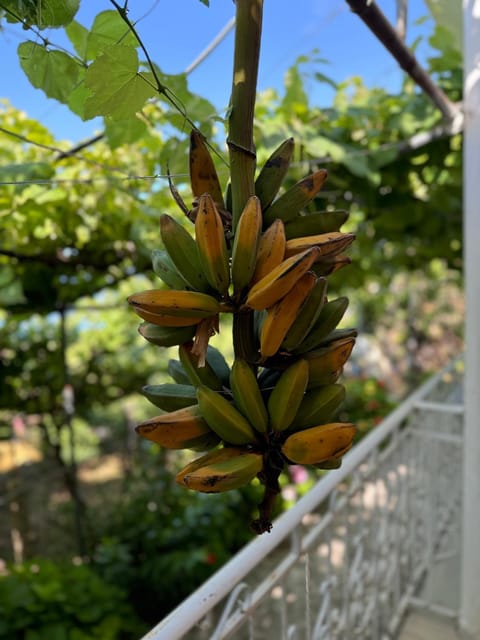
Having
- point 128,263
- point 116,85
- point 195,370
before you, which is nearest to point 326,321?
point 195,370

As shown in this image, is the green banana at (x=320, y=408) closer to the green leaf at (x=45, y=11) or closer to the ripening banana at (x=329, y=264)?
the ripening banana at (x=329, y=264)

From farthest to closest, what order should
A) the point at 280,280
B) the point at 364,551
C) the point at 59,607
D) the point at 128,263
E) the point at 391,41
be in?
the point at 128,263 < the point at 59,607 < the point at 364,551 < the point at 391,41 < the point at 280,280

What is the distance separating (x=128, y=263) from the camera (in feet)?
6.20

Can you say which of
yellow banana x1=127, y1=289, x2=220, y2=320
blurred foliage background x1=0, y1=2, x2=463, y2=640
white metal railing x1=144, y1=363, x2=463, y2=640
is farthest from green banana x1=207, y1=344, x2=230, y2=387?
white metal railing x1=144, y1=363, x2=463, y2=640

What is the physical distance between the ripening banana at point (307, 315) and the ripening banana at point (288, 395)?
2 cm

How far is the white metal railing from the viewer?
80 cm

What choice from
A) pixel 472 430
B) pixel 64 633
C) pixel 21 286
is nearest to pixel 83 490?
pixel 64 633

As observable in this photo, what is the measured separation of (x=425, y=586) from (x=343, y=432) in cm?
172

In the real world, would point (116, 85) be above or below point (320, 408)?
above

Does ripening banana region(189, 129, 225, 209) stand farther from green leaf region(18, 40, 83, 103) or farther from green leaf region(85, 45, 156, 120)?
green leaf region(18, 40, 83, 103)

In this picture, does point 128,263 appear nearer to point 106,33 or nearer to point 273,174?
point 106,33

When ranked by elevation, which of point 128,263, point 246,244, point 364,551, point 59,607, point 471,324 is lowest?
point 59,607

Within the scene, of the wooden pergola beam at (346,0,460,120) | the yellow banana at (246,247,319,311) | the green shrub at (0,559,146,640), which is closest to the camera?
the yellow banana at (246,247,319,311)

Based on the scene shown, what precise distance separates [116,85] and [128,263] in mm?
1394
